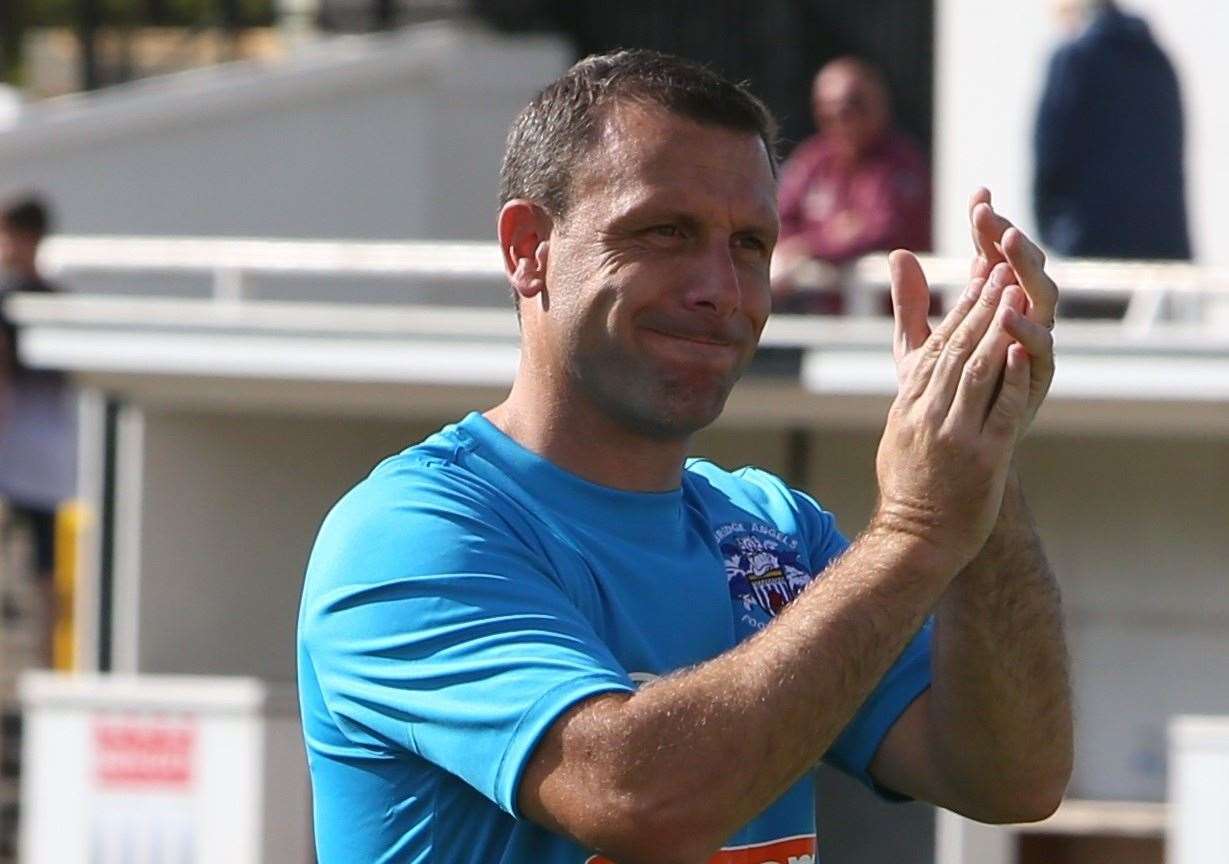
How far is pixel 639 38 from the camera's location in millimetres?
13617

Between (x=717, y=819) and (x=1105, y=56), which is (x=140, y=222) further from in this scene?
(x=717, y=819)

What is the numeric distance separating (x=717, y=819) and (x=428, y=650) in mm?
344

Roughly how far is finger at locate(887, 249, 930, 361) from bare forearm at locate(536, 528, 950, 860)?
12.5 inches

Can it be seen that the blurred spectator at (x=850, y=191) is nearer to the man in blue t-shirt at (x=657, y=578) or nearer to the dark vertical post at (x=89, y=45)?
the man in blue t-shirt at (x=657, y=578)

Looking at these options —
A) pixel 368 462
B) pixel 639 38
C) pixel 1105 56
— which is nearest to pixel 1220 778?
pixel 1105 56

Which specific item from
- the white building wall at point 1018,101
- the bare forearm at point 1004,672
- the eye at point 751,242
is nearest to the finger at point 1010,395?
the bare forearm at point 1004,672

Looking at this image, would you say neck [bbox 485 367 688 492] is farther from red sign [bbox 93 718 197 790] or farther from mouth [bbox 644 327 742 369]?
red sign [bbox 93 718 197 790]

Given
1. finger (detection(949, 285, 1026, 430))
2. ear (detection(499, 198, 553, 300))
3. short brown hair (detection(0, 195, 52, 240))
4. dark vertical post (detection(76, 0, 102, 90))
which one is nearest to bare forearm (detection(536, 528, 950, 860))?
finger (detection(949, 285, 1026, 430))

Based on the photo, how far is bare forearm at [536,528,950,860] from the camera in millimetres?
2381

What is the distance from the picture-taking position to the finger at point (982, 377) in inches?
98.0

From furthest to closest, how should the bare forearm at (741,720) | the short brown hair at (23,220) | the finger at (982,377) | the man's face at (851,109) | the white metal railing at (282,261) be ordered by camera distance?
the short brown hair at (23,220), the man's face at (851,109), the white metal railing at (282,261), the finger at (982,377), the bare forearm at (741,720)

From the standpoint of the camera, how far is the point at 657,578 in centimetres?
275

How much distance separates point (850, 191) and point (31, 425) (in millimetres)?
3449

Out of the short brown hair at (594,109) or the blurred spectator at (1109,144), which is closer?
the short brown hair at (594,109)
